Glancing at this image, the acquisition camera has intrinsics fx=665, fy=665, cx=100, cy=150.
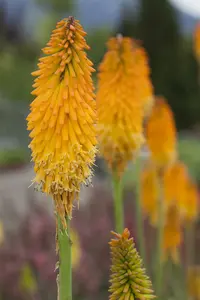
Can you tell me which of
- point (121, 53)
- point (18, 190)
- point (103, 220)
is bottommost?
point (121, 53)

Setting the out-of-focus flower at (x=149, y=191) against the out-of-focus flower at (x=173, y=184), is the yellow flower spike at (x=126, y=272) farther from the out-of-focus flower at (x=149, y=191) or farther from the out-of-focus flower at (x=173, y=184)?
the out-of-focus flower at (x=149, y=191)

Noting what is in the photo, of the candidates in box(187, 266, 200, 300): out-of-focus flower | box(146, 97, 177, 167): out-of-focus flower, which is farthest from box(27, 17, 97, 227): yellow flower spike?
box(187, 266, 200, 300): out-of-focus flower

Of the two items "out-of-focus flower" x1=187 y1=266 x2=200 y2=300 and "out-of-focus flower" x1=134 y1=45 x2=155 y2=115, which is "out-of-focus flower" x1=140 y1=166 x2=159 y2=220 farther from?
"out-of-focus flower" x1=134 y1=45 x2=155 y2=115

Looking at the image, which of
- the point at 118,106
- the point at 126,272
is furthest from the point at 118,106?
the point at 126,272

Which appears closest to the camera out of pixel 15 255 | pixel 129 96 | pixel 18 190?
pixel 129 96

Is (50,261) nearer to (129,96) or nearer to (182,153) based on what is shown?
(129,96)

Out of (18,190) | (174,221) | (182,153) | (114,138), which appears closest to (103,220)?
(174,221)

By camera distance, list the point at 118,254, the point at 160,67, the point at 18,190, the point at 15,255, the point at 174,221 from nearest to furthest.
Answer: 1. the point at 118,254
2. the point at 174,221
3. the point at 15,255
4. the point at 18,190
5. the point at 160,67
